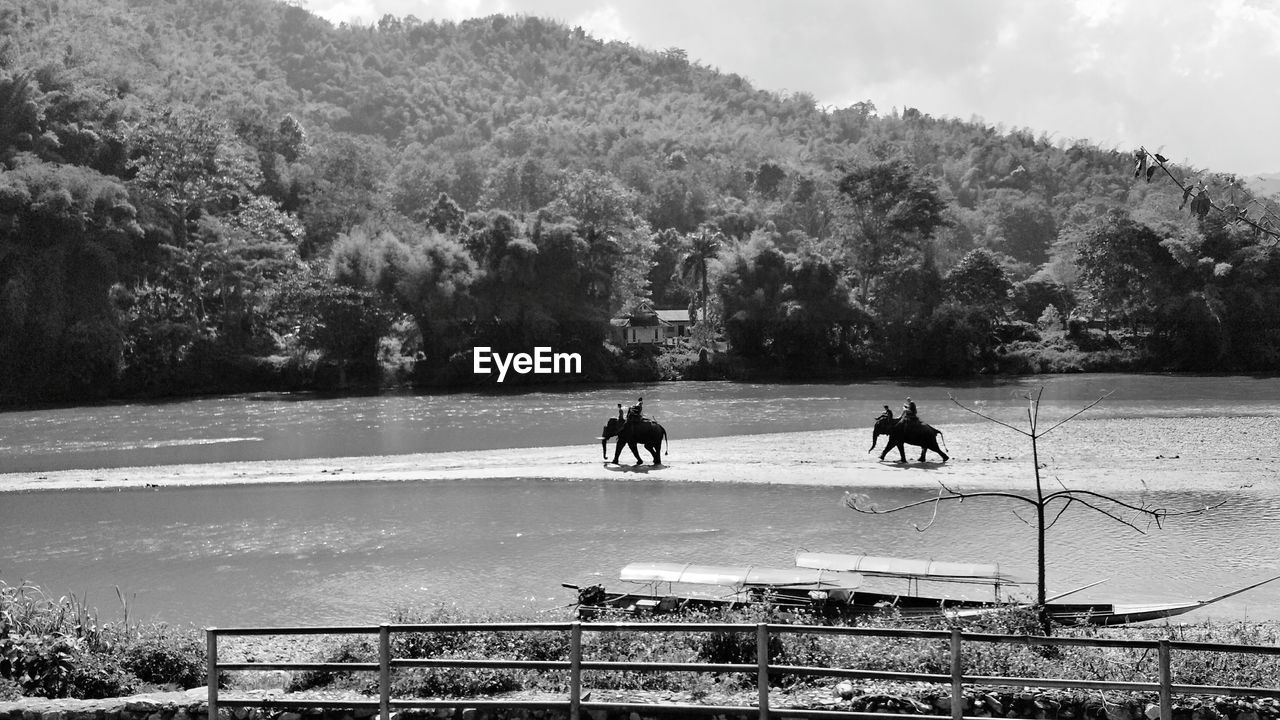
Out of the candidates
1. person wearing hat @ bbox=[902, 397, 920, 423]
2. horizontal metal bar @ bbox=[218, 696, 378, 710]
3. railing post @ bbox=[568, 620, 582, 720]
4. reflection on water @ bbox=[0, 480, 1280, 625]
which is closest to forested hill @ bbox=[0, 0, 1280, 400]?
reflection on water @ bbox=[0, 480, 1280, 625]

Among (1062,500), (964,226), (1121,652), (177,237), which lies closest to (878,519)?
(1062,500)

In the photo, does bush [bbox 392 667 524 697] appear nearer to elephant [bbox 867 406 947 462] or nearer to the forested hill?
elephant [bbox 867 406 947 462]

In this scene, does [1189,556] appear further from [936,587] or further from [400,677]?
[400,677]

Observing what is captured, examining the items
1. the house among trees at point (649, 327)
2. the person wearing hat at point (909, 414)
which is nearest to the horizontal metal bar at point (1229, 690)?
the person wearing hat at point (909, 414)

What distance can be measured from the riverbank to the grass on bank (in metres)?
14.3

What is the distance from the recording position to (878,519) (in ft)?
69.3

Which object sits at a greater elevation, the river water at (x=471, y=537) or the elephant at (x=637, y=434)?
the elephant at (x=637, y=434)

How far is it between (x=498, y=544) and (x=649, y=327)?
2074 inches

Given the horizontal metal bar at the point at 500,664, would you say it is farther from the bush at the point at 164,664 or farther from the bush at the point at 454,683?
the bush at the point at 164,664

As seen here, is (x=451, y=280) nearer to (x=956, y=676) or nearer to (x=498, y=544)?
(x=498, y=544)

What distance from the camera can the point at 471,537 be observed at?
2116 cm

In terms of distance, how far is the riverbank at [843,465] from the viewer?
25.3 meters

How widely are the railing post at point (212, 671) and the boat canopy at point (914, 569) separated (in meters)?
7.97

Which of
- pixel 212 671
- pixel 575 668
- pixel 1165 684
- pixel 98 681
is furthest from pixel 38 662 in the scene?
pixel 1165 684
